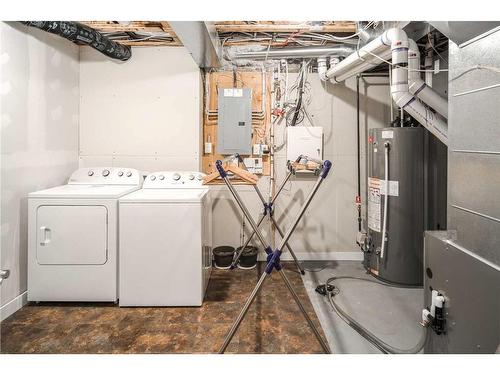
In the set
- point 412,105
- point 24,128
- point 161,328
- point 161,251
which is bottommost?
point 161,328

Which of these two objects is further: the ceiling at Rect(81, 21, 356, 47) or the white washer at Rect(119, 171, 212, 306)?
the ceiling at Rect(81, 21, 356, 47)

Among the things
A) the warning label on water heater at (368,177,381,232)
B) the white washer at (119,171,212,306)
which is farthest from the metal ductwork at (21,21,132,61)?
the warning label on water heater at (368,177,381,232)

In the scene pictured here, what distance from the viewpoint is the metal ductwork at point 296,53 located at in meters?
3.21

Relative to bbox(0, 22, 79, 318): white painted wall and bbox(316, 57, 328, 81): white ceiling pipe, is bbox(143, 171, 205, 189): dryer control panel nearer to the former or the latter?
bbox(0, 22, 79, 318): white painted wall

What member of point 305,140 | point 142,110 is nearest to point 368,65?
point 305,140

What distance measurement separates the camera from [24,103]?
2545mm

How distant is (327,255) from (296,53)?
8.03ft

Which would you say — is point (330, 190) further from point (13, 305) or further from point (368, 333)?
point (13, 305)

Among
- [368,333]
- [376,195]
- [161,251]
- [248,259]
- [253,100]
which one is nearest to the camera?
[368,333]

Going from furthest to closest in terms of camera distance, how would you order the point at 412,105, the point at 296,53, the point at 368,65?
the point at 296,53, the point at 368,65, the point at 412,105

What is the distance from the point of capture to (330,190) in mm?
3697

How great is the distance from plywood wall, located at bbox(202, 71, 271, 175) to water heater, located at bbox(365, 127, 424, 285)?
4.49ft

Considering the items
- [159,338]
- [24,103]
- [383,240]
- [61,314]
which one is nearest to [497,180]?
[383,240]

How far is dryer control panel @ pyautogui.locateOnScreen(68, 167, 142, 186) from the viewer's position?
3.10 m
